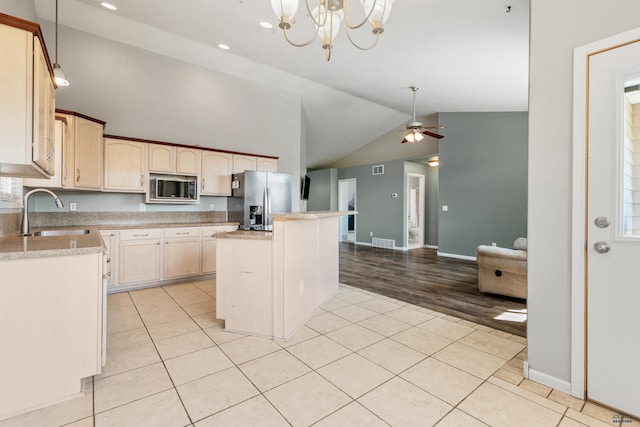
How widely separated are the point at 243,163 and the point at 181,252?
1.81 meters

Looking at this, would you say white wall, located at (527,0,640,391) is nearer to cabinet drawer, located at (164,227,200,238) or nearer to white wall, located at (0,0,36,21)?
white wall, located at (0,0,36,21)

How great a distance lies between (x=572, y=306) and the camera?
1.73 m

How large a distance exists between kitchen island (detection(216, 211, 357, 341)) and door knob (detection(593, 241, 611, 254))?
74.8 inches

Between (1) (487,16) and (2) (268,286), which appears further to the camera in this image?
(1) (487,16)

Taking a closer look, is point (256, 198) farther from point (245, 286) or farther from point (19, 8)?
point (19, 8)

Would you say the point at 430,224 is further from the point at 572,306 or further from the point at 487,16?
the point at 572,306

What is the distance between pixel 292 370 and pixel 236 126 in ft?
14.7

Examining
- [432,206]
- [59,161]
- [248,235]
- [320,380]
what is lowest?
[320,380]

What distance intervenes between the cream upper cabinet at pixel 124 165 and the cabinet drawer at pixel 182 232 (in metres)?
0.71

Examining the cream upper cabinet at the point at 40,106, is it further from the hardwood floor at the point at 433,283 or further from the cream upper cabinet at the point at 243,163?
the hardwood floor at the point at 433,283

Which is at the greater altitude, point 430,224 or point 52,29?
point 52,29

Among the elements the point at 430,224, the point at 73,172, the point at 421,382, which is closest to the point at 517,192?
the point at 430,224

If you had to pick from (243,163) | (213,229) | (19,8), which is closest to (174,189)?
(213,229)

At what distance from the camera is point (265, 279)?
8.20 ft
